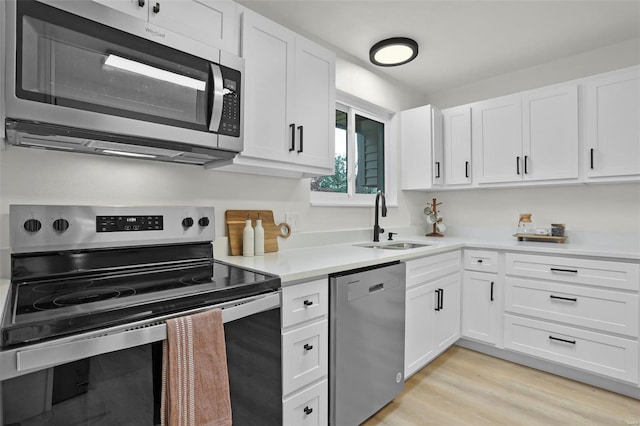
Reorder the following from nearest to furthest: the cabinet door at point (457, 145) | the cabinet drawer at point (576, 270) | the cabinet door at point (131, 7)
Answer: the cabinet door at point (131, 7), the cabinet drawer at point (576, 270), the cabinet door at point (457, 145)

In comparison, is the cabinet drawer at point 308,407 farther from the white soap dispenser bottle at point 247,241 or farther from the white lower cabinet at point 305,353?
the white soap dispenser bottle at point 247,241

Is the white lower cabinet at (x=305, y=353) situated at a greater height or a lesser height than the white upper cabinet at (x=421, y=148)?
lesser

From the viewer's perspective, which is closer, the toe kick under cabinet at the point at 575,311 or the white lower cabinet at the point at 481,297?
the toe kick under cabinet at the point at 575,311

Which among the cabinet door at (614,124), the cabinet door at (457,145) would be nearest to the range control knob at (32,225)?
the cabinet door at (457,145)

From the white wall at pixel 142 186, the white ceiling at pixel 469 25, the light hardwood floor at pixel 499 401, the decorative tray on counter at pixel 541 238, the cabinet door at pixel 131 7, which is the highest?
the white ceiling at pixel 469 25

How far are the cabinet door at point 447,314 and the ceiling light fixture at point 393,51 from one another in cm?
178

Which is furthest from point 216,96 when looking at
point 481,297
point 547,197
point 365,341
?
point 547,197

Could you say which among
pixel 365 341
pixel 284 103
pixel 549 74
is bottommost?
pixel 365 341

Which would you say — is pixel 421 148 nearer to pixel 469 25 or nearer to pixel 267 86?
pixel 469 25

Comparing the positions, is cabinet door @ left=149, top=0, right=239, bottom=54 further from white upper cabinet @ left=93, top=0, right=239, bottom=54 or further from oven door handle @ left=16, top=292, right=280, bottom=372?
oven door handle @ left=16, top=292, right=280, bottom=372

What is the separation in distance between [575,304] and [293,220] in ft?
6.64

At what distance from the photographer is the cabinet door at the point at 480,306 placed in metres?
2.62

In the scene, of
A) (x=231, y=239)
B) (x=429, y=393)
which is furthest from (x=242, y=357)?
(x=429, y=393)

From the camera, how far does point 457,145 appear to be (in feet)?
10.4
